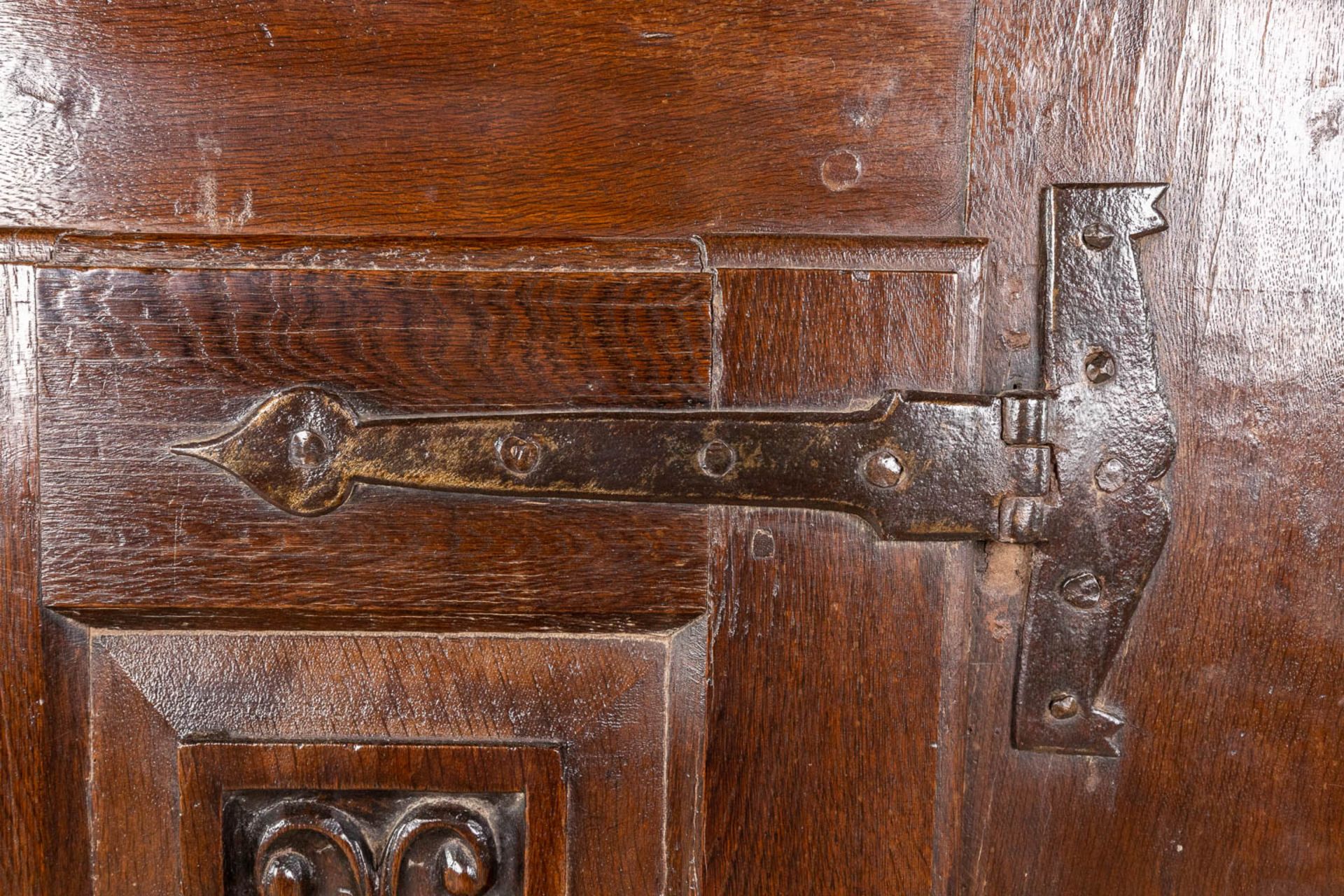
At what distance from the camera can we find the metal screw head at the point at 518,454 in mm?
512

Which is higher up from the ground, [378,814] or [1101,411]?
[1101,411]

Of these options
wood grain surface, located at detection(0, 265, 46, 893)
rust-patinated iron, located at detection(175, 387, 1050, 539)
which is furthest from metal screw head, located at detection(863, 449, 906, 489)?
wood grain surface, located at detection(0, 265, 46, 893)

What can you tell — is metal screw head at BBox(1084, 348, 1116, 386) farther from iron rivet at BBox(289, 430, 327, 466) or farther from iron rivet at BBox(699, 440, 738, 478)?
iron rivet at BBox(289, 430, 327, 466)

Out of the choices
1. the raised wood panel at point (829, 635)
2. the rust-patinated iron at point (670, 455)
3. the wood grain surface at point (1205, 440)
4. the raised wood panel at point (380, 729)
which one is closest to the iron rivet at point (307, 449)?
the rust-patinated iron at point (670, 455)

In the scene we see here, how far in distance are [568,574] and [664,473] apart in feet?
0.26

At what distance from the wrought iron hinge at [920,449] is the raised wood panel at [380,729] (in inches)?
4.0

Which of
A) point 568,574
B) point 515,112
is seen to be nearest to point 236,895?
point 568,574

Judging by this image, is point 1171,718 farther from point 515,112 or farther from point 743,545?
point 515,112

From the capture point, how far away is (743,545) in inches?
20.9

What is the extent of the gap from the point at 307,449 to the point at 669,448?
0.64 feet

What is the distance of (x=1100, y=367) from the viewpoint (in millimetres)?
510

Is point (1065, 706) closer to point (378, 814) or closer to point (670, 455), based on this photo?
point (670, 455)

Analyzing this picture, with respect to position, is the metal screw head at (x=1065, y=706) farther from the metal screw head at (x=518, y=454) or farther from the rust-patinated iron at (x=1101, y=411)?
the metal screw head at (x=518, y=454)

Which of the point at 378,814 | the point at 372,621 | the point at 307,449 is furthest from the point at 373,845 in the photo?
the point at 307,449
